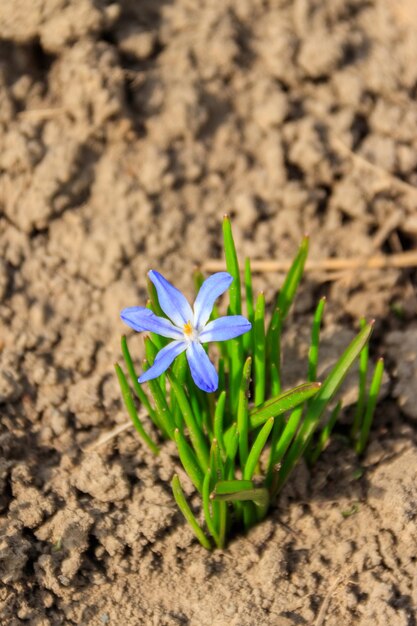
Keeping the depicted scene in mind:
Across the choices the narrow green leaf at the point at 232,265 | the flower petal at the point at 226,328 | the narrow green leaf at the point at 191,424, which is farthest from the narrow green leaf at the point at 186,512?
the narrow green leaf at the point at 232,265

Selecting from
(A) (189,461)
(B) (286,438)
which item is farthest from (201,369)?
(B) (286,438)

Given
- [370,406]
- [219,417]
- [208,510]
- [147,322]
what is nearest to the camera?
[147,322]

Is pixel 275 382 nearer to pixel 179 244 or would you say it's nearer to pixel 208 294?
pixel 208 294

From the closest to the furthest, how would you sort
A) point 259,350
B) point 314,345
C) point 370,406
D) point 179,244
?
point 259,350, point 314,345, point 370,406, point 179,244

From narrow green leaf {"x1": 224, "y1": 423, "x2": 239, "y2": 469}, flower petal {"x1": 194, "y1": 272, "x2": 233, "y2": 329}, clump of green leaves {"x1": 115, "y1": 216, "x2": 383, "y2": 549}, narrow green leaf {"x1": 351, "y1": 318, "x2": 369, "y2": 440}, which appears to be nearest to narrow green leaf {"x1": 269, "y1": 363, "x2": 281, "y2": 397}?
clump of green leaves {"x1": 115, "y1": 216, "x2": 383, "y2": 549}

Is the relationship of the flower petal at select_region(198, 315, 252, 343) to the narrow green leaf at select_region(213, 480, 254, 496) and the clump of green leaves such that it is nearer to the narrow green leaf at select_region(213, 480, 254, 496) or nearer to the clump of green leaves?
the clump of green leaves

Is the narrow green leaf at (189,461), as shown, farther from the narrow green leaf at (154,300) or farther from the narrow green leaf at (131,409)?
Result: the narrow green leaf at (154,300)

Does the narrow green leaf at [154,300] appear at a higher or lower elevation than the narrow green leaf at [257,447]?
higher
